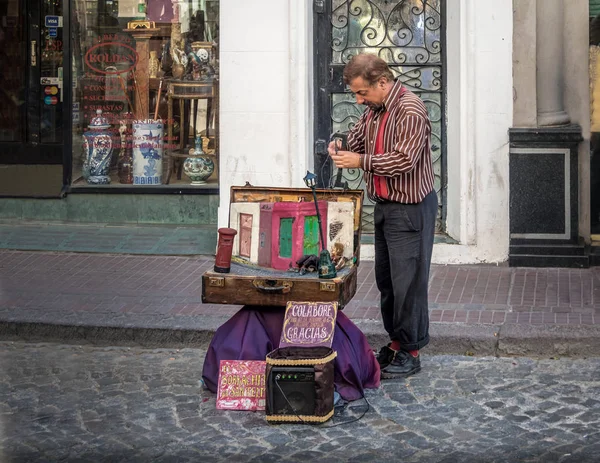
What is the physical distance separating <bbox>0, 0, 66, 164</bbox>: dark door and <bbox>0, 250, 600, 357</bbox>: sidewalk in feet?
9.30

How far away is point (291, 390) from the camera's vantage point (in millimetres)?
5691

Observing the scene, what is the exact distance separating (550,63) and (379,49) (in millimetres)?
1472

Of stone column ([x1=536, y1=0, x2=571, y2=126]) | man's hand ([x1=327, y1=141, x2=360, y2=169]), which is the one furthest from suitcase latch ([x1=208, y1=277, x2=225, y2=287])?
stone column ([x1=536, y1=0, x2=571, y2=126])

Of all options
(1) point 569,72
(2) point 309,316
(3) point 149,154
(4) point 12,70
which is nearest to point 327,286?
(2) point 309,316

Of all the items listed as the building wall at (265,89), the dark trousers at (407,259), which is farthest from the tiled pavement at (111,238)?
the dark trousers at (407,259)

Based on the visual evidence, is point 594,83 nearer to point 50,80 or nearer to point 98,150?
point 98,150

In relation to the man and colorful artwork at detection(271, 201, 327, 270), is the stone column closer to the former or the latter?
the man

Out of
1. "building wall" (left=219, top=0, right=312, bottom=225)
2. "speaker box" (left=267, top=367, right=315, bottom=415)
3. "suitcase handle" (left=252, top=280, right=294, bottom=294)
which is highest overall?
"building wall" (left=219, top=0, right=312, bottom=225)

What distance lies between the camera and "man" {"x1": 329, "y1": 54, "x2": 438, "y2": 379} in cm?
609

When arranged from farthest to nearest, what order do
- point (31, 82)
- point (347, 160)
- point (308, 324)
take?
point (31, 82)
point (347, 160)
point (308, 324)

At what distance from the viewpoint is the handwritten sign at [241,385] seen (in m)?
5.93

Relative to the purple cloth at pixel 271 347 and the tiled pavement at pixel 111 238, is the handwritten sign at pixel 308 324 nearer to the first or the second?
the purple cloth at pixel 271 347

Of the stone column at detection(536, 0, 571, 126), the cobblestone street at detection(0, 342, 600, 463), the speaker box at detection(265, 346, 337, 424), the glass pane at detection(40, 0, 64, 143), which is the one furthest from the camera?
the glass pane at detection(40, 0, 64, 143)

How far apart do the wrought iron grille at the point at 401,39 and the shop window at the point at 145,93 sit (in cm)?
146
